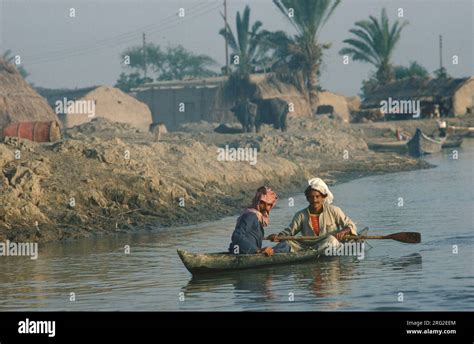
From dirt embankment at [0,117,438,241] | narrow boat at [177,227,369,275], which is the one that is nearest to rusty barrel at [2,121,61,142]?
dirt embankment at [0,117,438,241]

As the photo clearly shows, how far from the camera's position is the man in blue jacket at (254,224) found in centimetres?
1560

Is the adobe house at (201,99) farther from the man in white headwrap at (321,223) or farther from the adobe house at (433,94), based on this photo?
the man in white headwrap at (321,223)

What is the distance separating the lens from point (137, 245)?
20.1m

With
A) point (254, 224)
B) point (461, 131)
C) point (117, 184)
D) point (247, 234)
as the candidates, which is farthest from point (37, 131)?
point (461, 131)

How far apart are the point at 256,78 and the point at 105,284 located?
126 ft

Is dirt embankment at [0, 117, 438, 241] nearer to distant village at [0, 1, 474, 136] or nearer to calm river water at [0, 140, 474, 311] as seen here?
calm river water at [0, 140, 474, 311]

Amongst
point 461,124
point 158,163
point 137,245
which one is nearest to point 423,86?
point 461,124

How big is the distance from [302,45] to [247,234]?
41.2 metres

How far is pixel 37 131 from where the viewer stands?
2841cm
